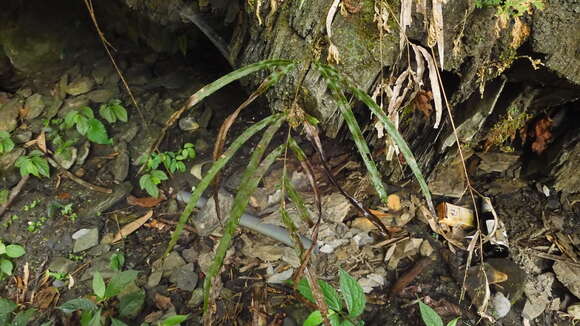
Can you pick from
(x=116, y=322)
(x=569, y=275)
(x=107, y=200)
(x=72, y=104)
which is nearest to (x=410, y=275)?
(x=569, y=275)

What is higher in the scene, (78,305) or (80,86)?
(80,86)

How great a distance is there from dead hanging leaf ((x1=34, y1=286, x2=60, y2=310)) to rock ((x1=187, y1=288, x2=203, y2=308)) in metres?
0.62

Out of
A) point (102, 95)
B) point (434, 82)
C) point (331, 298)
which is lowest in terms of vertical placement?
point (331, 298)

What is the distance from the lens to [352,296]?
5.13ft

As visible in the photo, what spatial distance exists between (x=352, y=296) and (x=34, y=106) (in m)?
2.25

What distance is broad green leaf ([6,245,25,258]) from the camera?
200 cm

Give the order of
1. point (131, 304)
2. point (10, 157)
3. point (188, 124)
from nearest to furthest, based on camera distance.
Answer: point (131, 304), point (10, 157), point (188, 124)

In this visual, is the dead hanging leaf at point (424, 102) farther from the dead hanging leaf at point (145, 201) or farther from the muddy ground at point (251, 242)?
the dead hanging leaf at point (145, 201)

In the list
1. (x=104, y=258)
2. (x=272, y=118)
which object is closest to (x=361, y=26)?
(x=272, y=118)

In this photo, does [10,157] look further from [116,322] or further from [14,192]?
[116,322]

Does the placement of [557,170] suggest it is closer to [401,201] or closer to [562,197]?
[562,197]

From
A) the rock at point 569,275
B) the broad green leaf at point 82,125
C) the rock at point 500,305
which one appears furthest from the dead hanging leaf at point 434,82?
the broad green leaf at point 82,125

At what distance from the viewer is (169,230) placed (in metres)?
2.10

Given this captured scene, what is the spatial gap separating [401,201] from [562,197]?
30.3 inches
